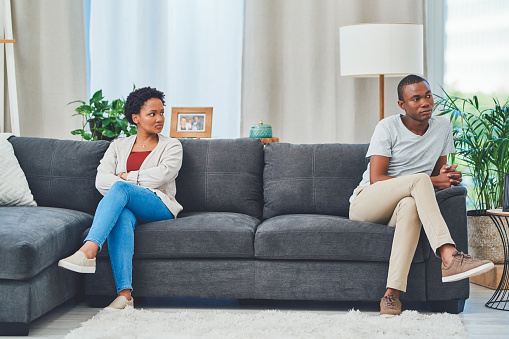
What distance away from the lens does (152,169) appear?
10.6 ft

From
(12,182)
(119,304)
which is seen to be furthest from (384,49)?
(12,182)

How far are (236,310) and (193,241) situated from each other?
39 centimetres

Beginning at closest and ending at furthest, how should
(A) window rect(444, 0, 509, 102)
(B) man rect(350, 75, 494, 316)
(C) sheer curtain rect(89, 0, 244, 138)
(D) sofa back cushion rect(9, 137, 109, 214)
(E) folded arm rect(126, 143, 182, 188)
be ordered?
(B) man rect(350, 75, 494, 316) < (E) folded arm rect(126, 143, 182, 188) < (D) sofa back cushion rect(9, 137, 109, 214) < (A) window rect(444, 0, 509, 102) < (C) sheer curtain rect(89, 0, 244, 138)

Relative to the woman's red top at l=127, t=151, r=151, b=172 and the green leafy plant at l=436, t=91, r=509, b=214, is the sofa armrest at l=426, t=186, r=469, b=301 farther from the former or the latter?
the woman's red top at l=127, t=151, r=151, b=172

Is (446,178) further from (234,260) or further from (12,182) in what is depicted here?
(12,182)

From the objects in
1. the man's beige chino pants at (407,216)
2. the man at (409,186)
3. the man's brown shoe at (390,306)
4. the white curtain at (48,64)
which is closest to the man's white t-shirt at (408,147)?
the man at (409,186)

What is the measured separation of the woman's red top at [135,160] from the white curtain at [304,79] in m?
1.27

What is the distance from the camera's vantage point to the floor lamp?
149 inches

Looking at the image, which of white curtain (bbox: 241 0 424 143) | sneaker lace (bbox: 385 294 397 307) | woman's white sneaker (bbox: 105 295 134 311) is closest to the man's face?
sneaker lace (bbox: 385 294 397 307)

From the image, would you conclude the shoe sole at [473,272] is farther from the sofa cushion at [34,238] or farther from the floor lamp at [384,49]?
the sofa cushion at [34,238]

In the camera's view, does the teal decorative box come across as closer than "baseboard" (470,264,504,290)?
No

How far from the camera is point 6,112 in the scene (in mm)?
4699

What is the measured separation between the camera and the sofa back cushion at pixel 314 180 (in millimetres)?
3406

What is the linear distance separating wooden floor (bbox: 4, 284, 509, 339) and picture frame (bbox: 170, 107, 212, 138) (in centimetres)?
127
